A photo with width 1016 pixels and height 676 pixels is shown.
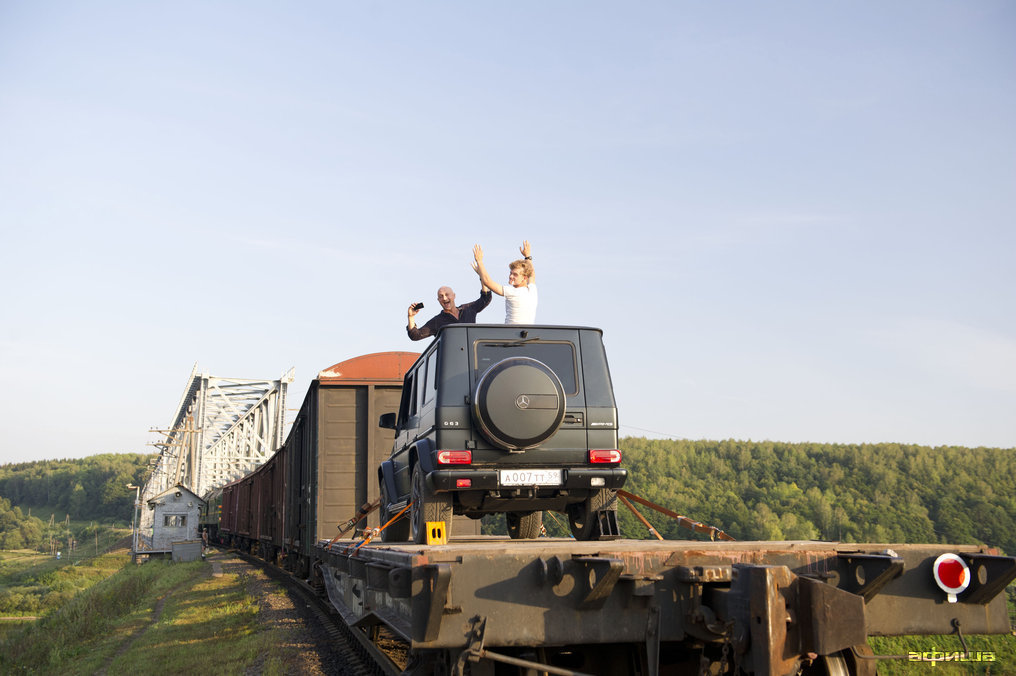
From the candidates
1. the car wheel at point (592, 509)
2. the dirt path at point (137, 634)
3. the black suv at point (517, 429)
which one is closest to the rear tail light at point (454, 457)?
the black suv at point (517, 429)

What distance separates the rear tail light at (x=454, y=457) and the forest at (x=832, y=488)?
2641 cm

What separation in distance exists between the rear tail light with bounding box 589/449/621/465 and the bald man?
2017 mm

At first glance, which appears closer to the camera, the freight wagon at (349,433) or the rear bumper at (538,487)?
the rear bumper at (538,487)

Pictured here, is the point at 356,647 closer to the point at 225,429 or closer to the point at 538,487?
the point at 538,487

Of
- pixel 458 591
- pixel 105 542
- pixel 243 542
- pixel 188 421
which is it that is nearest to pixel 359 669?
pixel 458 591

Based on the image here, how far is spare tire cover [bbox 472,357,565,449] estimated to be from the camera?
193 inches

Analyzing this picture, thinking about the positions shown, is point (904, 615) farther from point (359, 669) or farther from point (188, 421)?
Result: point (188, 421)

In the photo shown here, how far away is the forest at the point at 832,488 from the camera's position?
114 feet

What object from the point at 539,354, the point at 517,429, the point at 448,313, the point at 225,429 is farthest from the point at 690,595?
the point at 225,429

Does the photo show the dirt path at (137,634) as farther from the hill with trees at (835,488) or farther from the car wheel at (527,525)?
the hill with trees at (835,488)

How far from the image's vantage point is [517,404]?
4.90m

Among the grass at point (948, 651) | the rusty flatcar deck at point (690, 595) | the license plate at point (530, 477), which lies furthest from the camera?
the grass at point (948, 651)

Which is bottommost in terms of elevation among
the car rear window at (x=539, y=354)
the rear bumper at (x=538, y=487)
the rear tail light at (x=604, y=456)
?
the rear bumper at (x=538, y=487)

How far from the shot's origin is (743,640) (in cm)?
325
